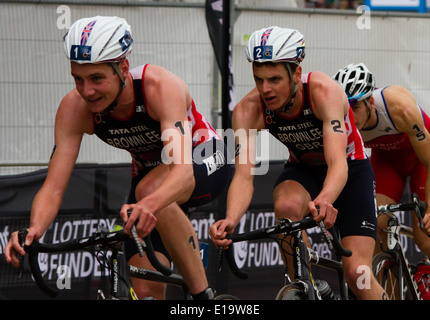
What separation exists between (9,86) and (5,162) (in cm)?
70

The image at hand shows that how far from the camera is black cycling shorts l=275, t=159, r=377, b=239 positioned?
5555mm

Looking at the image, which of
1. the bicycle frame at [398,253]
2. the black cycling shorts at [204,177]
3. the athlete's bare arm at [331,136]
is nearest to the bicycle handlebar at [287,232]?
the athlete's bare arm at [331,136]

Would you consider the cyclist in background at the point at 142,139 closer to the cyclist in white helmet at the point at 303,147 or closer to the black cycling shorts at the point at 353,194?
the cyclist in white helmet at the point at 303,147

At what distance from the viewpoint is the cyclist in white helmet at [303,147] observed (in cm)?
491

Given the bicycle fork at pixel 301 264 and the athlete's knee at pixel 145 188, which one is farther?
the bicycle fork at pixel 301 264

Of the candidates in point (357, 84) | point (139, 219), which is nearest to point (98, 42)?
point (139, 219)

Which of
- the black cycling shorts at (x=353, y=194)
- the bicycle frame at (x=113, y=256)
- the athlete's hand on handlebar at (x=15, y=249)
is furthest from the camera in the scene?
the black cycling shorts at (x=353, y=194)

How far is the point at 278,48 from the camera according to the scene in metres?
4.94

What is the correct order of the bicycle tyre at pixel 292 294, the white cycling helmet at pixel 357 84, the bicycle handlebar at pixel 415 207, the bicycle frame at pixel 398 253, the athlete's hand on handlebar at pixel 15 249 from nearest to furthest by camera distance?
the athlete's hand on handlebar at pixel 15 249 < the bicycle tyre at pixel 292 294 < the white cycling helmet at pixel 357 84 < the bicycle handlebar at pixel 415 207 < the bicycle frame at pixel 398 253

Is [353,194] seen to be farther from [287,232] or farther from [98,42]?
[98,42]

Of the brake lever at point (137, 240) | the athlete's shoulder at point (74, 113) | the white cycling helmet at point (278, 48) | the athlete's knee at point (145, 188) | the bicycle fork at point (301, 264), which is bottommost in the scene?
the bicycle fork at point (301, 264)

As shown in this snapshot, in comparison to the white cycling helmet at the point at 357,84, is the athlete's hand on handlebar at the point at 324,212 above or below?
below

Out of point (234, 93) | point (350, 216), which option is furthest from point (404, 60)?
point (350, 216)
